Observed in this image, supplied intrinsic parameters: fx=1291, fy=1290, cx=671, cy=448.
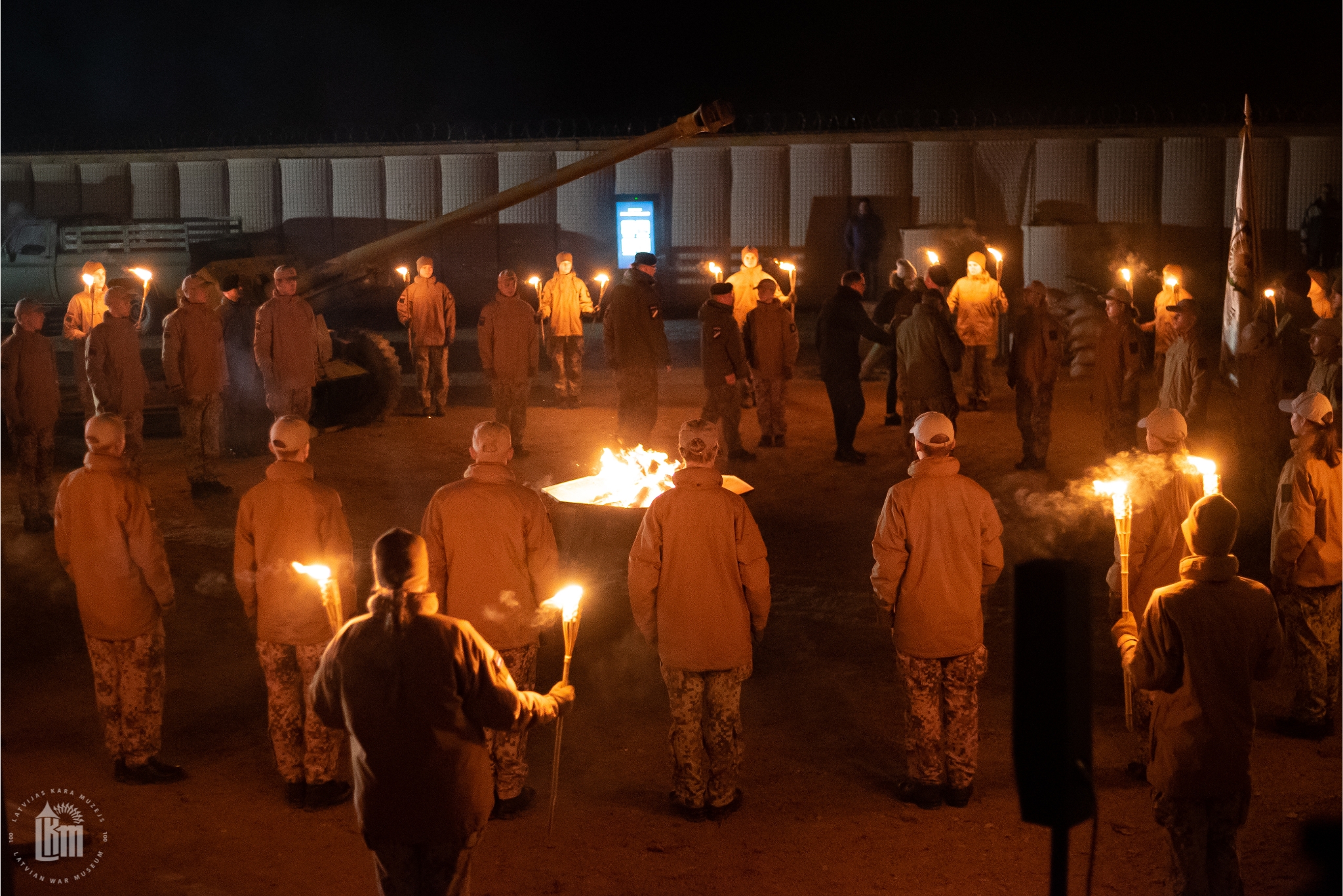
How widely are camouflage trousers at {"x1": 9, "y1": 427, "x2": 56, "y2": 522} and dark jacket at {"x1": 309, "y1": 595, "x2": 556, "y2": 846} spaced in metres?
7.65

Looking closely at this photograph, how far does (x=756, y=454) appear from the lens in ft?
42.4

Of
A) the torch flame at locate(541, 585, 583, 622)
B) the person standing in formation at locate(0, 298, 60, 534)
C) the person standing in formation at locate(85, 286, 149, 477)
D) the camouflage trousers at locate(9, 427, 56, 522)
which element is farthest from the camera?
the person standing in formation at locate(85, 286, 149, 477)

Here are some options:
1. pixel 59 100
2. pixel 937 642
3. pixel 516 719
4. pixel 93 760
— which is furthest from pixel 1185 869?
pixel 59 100

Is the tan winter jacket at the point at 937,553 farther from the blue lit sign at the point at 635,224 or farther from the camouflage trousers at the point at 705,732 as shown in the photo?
the blue lit sign at the point at 635,224

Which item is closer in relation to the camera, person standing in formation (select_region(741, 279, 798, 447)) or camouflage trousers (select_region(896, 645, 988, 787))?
camouflage trousers (select_region(896, 645, 988, 787))

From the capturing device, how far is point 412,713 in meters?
3.97

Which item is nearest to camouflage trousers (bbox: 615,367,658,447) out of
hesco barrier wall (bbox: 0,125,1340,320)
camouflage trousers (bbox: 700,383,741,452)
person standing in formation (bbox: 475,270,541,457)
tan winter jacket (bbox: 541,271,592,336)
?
camouflage trousers (bbox: 700,383,741,452)

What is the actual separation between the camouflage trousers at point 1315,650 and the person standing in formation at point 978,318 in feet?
27.9

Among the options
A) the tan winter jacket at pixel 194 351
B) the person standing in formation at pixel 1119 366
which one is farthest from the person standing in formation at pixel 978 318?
the tan winter jacket at pixel 194 351

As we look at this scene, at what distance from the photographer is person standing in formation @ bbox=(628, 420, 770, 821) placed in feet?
18.5

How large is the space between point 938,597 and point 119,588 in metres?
3.77

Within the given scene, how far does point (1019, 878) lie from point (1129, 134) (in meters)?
20.0

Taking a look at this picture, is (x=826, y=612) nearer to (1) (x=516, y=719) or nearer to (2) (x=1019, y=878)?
(2) (x=1019, y=878)

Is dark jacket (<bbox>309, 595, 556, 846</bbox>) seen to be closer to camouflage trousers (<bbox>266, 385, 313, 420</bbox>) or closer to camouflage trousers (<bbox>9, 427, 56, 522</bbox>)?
camouflage trousers (<bbox>9, 427, 56, 522</bbox>)
